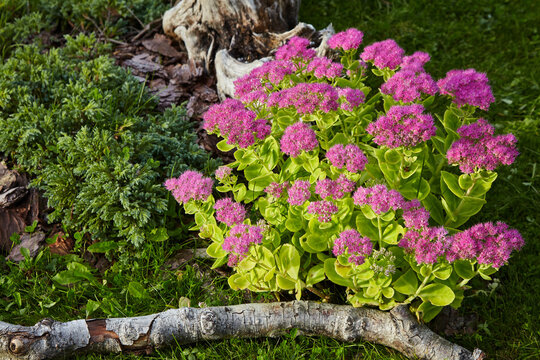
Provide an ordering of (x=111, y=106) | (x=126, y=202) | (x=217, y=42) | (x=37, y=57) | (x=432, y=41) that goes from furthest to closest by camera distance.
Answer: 1. (x=432, y=41)
2. (x=217, y=42)
3. (x=37, y=57)
4. (x=111, y=106)
5. (x=126, y=202)

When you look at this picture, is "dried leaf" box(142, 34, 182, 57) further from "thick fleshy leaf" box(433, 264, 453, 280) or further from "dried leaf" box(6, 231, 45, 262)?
"thick fleshy leaf" box(433, 264, 453, 280)

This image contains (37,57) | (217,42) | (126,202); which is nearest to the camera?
(126,202)

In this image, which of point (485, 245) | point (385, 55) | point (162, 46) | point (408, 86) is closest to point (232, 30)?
point (162, 46)

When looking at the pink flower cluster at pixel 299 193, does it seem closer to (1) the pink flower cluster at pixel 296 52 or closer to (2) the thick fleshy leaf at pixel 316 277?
(2) the thick fleshy leaf at pixel 316 277

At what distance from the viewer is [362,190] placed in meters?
2.72

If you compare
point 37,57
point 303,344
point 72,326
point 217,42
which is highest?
point 37,57

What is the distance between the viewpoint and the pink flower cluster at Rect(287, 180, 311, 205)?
9.37 feet

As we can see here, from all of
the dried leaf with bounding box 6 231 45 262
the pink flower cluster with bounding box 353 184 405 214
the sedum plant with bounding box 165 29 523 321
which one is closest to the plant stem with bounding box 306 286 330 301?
the sedum plant with bounding box 165 29 523 321

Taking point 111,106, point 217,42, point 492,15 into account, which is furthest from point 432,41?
point 111,106

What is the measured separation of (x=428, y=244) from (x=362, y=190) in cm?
42

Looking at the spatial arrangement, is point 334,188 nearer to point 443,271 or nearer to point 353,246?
point 353,246

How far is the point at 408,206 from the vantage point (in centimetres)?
279

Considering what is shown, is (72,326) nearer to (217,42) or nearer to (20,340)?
(20,340)

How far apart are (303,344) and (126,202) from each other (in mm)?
1521
